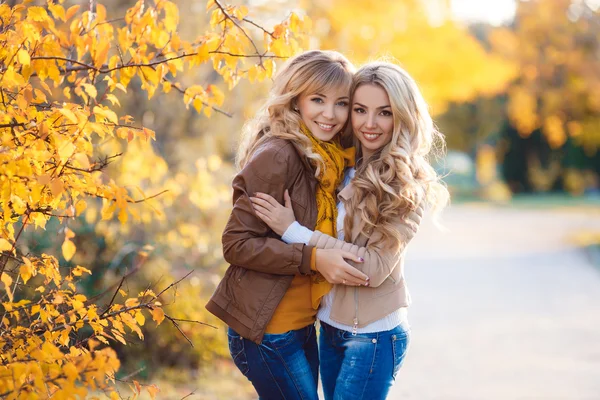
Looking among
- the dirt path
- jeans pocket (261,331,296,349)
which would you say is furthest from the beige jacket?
the dirt path

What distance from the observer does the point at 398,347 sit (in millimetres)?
2928

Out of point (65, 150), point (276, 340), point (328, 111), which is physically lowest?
point (276, 340)

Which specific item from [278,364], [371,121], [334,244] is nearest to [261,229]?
[334,244]

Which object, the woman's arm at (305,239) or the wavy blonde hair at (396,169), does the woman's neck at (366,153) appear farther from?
the woman's arm at (305,239)

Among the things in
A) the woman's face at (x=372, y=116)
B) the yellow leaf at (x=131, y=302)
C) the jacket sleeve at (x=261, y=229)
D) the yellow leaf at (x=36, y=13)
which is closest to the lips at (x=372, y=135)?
the woman's face at (x=372, y=116)

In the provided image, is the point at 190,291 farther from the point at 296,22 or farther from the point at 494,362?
the point at 296,22

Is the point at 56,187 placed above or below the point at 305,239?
below

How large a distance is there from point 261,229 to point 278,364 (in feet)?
1.80

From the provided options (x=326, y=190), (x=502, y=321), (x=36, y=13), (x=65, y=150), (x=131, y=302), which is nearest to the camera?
(x=65, y=150)

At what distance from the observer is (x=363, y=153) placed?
3256 millimetres

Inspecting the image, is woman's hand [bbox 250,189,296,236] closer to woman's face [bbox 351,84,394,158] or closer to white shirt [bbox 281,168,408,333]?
white shirt [bbox 281,168,408,333]

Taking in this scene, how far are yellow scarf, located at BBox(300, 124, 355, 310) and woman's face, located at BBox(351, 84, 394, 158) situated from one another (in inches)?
5.4

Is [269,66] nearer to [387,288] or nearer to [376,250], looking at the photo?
[376,250]

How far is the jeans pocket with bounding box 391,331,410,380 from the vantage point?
291cm
